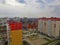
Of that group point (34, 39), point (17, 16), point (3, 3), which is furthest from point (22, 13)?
point (34, 39)

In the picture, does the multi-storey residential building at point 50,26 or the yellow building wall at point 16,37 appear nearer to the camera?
the yellow building wall at point 16,37

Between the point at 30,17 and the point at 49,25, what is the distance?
0.45m

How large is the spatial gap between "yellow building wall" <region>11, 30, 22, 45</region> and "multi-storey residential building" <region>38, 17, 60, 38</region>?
0.46m

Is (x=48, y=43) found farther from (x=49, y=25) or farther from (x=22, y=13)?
(x=22, y=13)

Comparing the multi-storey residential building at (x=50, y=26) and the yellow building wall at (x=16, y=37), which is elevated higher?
the multi-storey residential building at (x=50, y=26)

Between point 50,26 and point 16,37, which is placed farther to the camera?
point 50,26

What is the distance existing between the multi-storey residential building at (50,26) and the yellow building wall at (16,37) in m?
0.46

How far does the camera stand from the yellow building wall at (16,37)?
8.20 ft

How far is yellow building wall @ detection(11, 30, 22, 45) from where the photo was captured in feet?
8.20

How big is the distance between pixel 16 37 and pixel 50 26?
0.77m

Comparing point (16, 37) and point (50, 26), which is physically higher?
point (50, 26)

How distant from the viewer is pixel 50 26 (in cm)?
271

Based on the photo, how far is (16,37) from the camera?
2.53m

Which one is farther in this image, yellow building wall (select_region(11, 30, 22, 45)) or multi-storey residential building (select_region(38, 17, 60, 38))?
multi-storey residential building (select_region(38, 17, 60, 38))
